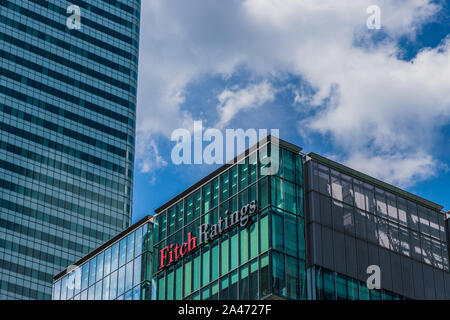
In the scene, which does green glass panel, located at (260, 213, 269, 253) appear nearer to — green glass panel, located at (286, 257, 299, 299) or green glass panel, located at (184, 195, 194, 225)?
green glass panel, located at (286, 257, 299, 299)

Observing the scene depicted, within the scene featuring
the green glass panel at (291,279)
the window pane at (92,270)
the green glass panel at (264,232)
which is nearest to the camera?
the green glass panel at (291,279)

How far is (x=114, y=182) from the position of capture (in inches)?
7589

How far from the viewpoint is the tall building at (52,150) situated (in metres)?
174

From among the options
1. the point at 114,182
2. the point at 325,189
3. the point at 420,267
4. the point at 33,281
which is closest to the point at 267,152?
the point at 325,189

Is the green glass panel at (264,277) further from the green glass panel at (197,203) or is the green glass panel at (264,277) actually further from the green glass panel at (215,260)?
the green glass panel at (197,203)

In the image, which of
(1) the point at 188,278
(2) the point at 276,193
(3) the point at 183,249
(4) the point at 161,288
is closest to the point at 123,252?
(4) the point at 161,288

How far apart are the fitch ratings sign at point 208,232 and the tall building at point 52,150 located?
9828 cm

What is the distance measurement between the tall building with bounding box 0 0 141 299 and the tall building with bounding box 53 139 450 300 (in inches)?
3954

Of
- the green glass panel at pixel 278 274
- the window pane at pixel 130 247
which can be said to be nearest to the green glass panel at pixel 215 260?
the green glass panel at pixel 278 274

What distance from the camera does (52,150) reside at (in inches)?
7323

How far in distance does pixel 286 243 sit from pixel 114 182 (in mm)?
130842

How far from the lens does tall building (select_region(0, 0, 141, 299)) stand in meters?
174

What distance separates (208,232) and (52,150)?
120 metres

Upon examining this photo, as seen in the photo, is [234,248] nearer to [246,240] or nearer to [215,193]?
[246,240]
